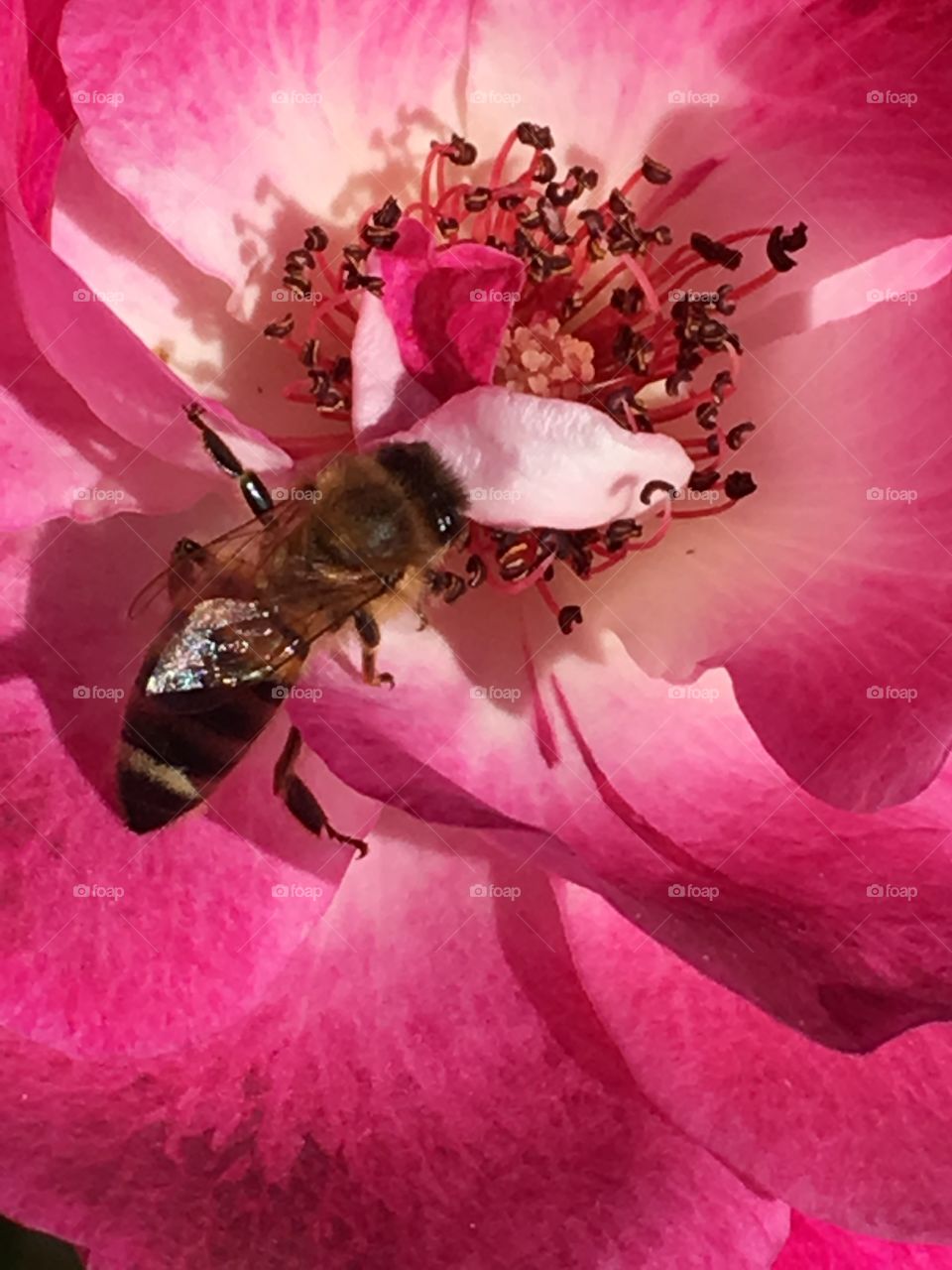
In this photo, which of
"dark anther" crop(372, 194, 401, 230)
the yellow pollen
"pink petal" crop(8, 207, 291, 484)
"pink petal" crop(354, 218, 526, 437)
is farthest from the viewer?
the yellow pollen

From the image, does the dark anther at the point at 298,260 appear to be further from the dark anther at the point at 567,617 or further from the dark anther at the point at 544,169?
the dark anther at the point at 567,617

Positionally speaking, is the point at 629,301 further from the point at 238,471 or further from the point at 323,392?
the point at 238,471

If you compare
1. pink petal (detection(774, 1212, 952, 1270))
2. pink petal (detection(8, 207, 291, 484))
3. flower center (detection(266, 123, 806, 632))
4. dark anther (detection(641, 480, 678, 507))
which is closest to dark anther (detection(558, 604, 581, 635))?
flower center (detection(266, 123, 806, 632))

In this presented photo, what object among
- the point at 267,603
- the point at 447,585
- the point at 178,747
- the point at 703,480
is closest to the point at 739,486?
the point at 703,480

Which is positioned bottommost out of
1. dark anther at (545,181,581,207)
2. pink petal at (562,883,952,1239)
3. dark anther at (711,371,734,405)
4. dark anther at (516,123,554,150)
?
pink petal at (562,883,952,1239)

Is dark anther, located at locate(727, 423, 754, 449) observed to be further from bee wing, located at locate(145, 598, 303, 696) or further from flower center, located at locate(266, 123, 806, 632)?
bee wing, located at locate(145, 598, 303, 696)

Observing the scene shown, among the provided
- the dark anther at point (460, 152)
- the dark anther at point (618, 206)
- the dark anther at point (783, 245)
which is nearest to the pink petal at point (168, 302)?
the dark anther at point (460, 152)
